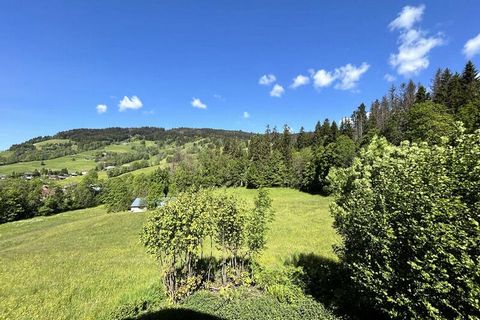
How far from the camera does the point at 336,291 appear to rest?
435 inches

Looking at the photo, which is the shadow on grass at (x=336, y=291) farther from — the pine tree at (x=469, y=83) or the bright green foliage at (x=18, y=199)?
the bright green foliage at (x=18, y=199)

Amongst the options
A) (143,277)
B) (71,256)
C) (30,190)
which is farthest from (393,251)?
(30,190)

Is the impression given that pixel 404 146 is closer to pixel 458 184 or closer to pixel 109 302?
pixel 458 184

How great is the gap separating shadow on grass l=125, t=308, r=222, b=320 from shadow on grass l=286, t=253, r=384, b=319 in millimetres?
4607

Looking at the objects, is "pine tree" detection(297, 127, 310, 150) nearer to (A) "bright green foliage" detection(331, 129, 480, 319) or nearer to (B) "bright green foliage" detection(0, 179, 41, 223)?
(B) "bright green foliage" detection(0, 179, 41, 223)

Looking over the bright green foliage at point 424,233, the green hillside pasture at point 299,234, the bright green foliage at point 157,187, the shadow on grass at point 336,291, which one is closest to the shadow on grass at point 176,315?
the shadow on grass at point 336,291

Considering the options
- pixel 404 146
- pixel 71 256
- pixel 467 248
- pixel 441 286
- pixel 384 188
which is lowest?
pixel 71 256

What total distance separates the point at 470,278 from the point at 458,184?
209 cm

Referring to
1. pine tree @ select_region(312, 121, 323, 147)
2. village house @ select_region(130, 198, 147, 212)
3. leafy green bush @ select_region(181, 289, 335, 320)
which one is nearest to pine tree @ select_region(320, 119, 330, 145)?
pine tree @ select_region(312, 121, 323, 147)

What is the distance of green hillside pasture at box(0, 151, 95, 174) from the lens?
142100mm

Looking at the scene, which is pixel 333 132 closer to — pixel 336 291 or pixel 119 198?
pixel 119 198

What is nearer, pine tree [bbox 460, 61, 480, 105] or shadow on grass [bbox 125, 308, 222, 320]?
shadow on grass [bbox 125, 308, 222, 320]

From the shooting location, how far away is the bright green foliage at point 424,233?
597 centimetres

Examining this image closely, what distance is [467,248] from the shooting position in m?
5.84
